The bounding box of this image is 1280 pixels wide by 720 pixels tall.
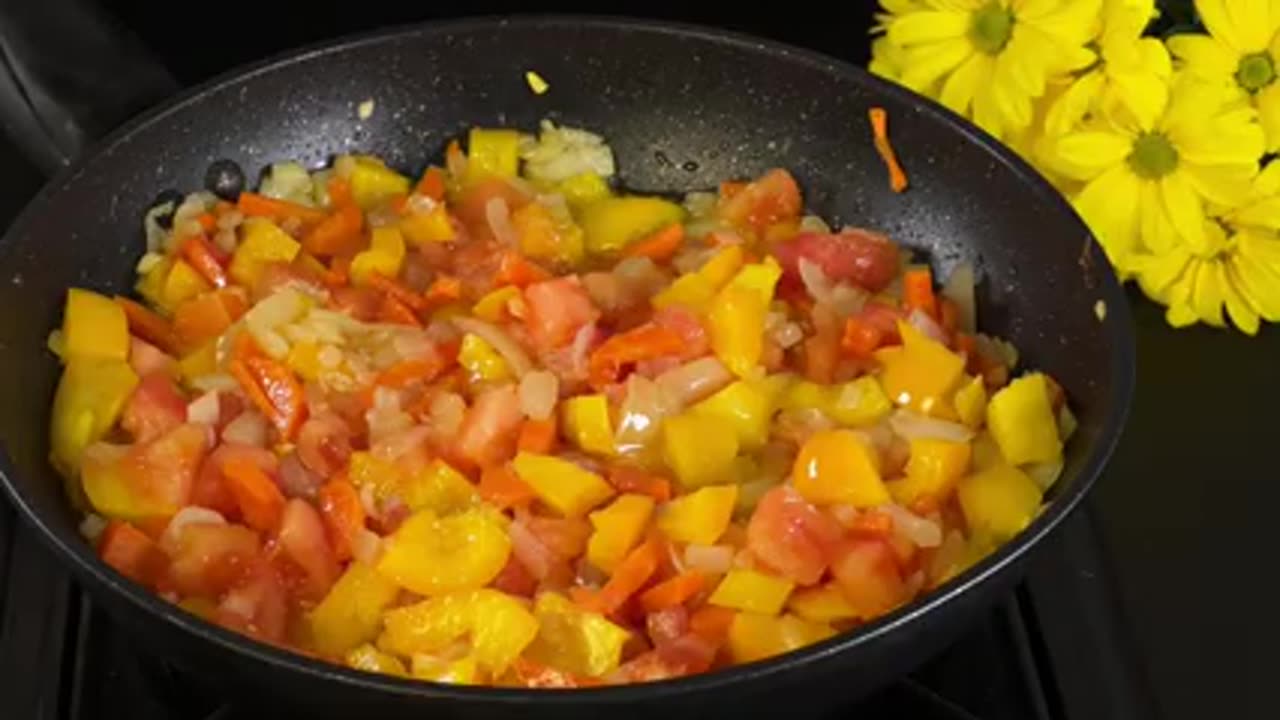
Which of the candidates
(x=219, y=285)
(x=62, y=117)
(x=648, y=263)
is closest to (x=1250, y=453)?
(x=648, y=263)

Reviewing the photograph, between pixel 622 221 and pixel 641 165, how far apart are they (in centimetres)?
7

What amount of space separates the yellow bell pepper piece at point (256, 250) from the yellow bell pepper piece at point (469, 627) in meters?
0.40

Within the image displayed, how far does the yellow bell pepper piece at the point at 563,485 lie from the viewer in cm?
127

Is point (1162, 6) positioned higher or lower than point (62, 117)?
lower

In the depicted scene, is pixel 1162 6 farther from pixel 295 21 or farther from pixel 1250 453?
pixel 295 21

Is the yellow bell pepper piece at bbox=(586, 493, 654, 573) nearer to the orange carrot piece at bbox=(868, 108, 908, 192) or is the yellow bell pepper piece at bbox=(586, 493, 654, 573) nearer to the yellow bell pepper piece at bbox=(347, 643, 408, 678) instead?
the yellow bell pepper piece at bbox=(347, 643, 408, 678)

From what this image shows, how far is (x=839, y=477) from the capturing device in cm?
126

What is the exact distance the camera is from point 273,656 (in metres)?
1.02

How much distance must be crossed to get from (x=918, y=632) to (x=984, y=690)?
0.21 meters

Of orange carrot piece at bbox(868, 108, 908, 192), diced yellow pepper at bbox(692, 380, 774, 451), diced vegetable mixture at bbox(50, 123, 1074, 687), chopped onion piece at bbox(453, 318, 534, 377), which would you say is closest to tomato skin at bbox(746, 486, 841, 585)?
diced vegetable mixture at bbox(50, 123, 1074, 687)

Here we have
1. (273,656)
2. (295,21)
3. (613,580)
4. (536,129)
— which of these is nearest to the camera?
(273,656)

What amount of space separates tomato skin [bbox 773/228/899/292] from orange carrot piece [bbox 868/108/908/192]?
49 mm

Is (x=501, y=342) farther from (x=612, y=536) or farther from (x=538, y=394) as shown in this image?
(x=612, y=536)

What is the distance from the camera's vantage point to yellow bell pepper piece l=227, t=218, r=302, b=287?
58.2 inches
